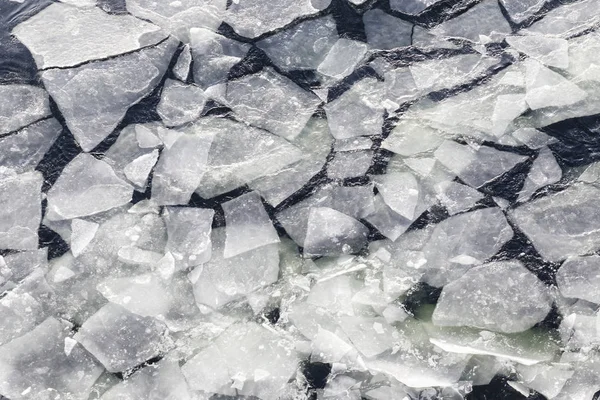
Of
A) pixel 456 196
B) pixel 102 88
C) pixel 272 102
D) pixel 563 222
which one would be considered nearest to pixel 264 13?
pixel 272 102

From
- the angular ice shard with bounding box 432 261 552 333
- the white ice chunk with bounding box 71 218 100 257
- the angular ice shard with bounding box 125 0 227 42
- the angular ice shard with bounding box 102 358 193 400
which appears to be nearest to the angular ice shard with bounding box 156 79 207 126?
the angular ice shard with bounding box 125 0 227 42

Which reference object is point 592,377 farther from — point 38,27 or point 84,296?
point 38,27

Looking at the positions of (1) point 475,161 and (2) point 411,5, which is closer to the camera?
(1) point 475,161

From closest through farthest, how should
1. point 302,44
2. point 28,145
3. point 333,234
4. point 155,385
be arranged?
point 155,385 < point 333,234 < point 28,145 < point 302,44

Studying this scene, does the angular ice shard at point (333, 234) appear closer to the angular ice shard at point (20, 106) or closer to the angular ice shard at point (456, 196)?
the angular ice shard at point (456, 196)

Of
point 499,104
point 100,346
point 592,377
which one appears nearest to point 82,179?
point 100,346

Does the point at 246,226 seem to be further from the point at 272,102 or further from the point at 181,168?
the point at 272,102
